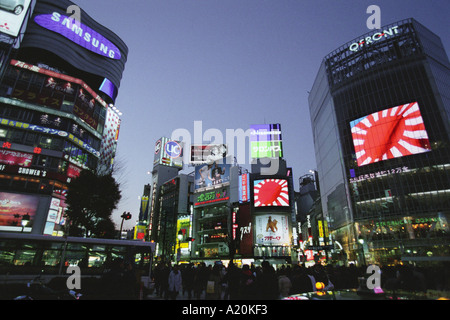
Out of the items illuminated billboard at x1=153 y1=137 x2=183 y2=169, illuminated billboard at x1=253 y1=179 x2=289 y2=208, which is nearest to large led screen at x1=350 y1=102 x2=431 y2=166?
illuminated billboard at x1=253 y1=179 x2=289 y2=208

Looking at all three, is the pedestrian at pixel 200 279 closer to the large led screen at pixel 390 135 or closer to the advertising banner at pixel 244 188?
the advertising banner at pixel 244 188

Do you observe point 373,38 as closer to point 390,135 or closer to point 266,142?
point 390,135

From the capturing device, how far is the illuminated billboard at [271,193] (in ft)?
159

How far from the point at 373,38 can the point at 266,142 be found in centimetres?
3150

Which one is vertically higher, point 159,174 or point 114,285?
point 159,174

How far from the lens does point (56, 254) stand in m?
14.2

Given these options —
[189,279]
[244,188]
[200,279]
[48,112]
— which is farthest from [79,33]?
[200,279]

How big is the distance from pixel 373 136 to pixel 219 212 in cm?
3637

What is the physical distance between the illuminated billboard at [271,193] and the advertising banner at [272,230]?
8.67 feet

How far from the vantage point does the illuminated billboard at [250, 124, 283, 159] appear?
56.1 meters

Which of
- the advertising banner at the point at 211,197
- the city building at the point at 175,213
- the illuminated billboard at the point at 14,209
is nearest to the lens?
the illuminated billboard at the point at 14,209

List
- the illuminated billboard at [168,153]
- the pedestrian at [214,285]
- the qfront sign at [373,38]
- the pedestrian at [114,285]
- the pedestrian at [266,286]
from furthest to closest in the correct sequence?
the illuminated billboard at [168,153] < the qfront sign at [373,38] < the pedestrian at [214,285] < the pedestrian at [266,286] < the pedestrian at [114,285]

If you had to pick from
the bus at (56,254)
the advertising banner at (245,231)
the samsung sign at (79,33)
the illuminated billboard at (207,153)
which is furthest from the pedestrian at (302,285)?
the illuminated billboard at (207,153)
